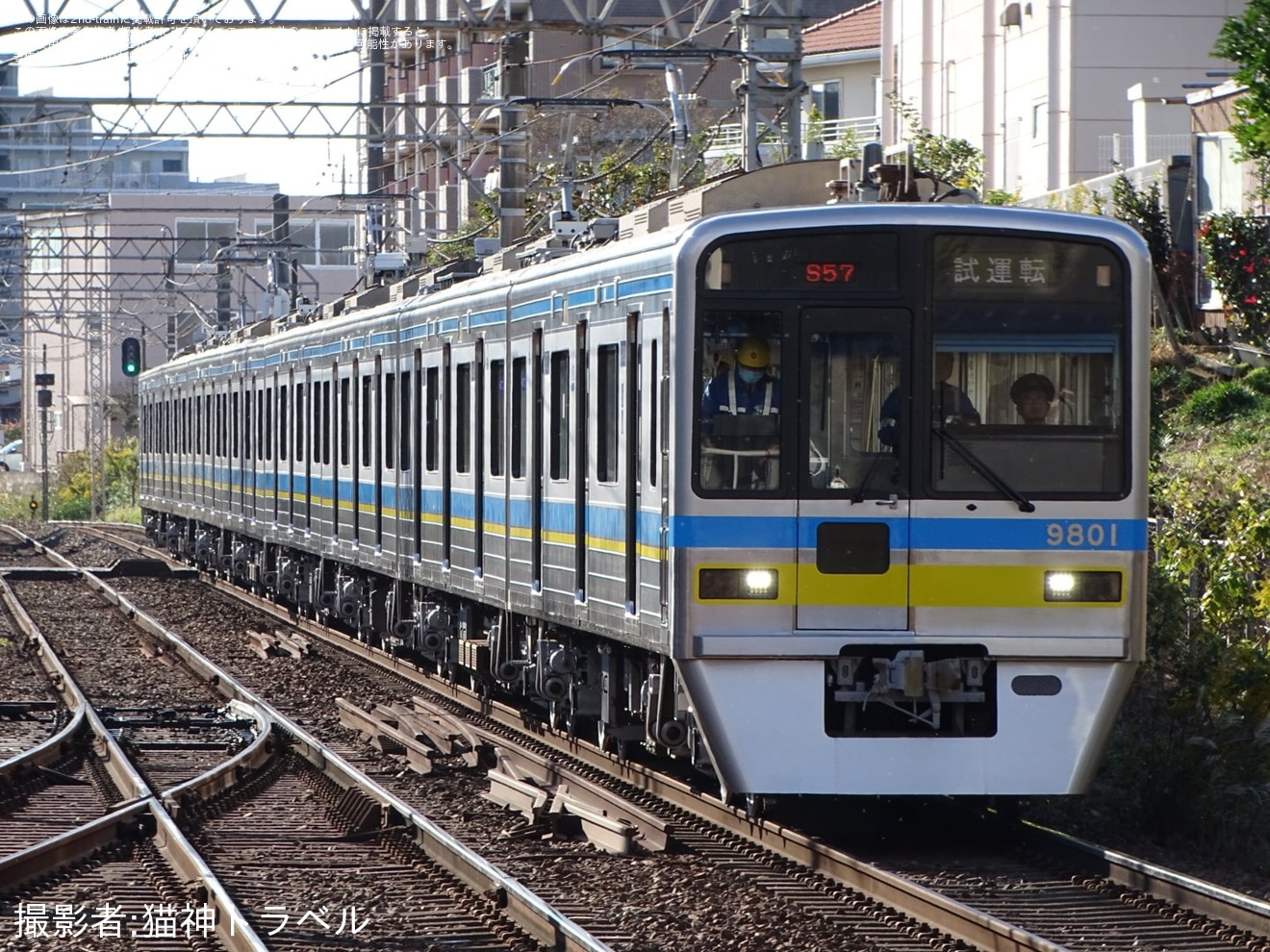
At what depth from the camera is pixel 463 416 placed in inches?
542

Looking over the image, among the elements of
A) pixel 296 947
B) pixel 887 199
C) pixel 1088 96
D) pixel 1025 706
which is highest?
pixel 1088 96

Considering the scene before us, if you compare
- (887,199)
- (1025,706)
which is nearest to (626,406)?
(887,199)

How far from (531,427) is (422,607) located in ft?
14.0

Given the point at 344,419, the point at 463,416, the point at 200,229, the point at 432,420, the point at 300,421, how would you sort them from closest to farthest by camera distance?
the point at 463,416 → the point at 432,420 → the point at 344,419 → the point at 300,421 → the point at 200,229

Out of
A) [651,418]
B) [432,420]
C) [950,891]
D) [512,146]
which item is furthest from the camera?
[512,146]

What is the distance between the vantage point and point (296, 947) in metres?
7.10

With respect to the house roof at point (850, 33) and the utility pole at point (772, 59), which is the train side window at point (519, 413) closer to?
the utility pole at point (772, 59)

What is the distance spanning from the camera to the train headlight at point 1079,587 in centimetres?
881

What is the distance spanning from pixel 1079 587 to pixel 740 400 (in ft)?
5.02

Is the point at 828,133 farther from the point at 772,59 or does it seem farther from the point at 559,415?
the point at 559,415


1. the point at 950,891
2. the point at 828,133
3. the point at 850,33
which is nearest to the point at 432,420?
the point at 950,891

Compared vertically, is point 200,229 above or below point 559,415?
above

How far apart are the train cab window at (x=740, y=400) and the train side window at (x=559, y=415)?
237 centimetres

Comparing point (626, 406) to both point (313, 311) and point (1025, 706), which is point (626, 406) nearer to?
point (1025, 706)
